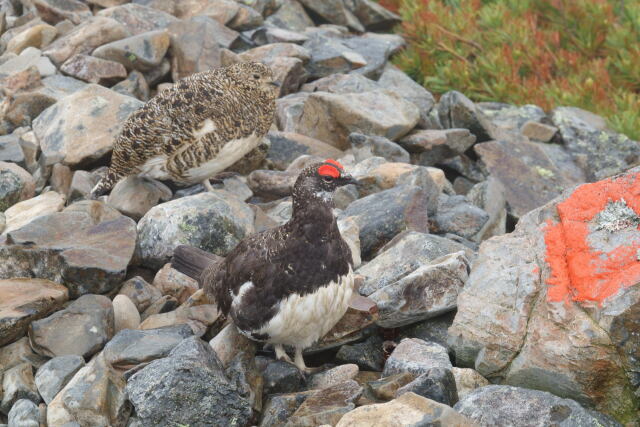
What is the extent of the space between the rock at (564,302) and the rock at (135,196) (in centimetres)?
310

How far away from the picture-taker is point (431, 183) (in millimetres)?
6844

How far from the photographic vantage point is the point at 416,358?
14.9ft

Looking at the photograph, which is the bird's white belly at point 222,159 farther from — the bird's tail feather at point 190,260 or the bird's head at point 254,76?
the bird's tail feather at point 190,260

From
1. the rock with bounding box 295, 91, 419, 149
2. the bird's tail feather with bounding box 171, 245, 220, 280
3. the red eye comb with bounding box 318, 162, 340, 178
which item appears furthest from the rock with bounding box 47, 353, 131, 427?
the rock with bounding box 295, 91, 419, 149

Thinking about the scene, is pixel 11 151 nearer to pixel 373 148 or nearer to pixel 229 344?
pixel 373 148

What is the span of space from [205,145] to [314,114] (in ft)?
5.78

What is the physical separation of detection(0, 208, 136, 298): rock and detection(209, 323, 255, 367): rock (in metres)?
1.00

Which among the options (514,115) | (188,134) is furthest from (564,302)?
(514,115)

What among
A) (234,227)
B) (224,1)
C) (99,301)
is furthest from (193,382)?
(224,1)

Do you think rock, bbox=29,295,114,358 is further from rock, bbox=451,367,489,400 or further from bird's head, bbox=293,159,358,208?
rock, bbox=451,367,489,400

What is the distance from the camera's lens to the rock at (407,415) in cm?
355

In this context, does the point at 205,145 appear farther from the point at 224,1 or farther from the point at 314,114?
the point at 224,1

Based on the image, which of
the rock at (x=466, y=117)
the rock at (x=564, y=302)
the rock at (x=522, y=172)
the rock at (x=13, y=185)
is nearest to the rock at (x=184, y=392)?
the rock at (x=564, y=302)

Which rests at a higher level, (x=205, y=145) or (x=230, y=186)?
(x=205, y=145)
